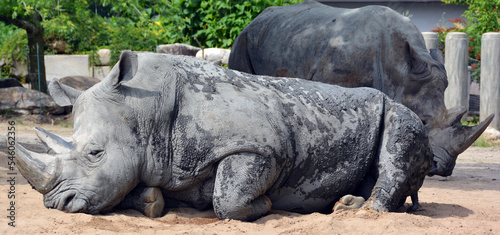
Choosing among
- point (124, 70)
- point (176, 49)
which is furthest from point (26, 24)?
point (124, 70)

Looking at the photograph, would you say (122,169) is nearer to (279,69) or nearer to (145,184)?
(145,184)

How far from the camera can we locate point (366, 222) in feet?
13.7

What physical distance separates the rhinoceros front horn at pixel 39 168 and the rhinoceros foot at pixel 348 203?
1.84 metres

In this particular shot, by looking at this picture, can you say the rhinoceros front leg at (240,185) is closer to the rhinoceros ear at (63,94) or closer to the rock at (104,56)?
the rhinoceros ear at (63,94)

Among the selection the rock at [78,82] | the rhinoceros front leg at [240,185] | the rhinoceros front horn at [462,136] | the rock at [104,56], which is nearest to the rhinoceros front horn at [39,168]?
the rhinoceros front leg at [240,185]

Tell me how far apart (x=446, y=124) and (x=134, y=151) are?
3.60 metres

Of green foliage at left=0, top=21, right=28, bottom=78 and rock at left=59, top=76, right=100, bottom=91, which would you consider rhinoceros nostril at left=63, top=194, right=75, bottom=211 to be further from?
green foliage at left=0, top=21, right=28, bottom=78

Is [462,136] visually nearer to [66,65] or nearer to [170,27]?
[170,27]

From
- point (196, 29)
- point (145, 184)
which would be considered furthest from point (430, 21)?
point (145, 184)

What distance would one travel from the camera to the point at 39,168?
406 centimetres

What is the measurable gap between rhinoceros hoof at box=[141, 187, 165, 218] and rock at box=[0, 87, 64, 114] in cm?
873

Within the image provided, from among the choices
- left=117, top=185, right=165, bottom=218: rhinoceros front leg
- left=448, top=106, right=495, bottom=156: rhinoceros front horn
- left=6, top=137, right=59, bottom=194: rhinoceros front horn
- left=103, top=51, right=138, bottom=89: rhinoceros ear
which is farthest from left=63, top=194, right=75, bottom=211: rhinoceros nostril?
left=448, top=106, right=495, bottom=156: rhinoceros front horn

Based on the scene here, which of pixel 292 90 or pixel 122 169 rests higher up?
pixel 292 90

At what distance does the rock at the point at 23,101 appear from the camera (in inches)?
485
